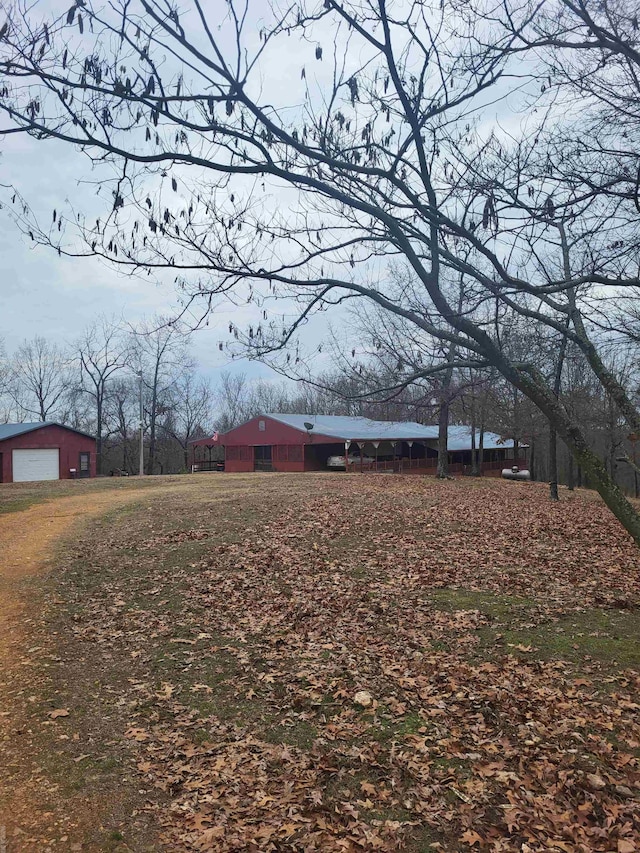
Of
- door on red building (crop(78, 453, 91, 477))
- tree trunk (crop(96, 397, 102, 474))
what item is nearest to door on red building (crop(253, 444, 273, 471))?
door on red building (crop(78, 453, 91, 477))

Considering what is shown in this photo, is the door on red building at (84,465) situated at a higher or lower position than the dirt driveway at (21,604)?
higher

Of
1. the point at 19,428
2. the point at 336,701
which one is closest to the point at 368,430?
the point at 19,428

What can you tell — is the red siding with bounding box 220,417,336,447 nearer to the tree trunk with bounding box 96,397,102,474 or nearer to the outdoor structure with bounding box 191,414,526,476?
the outdoor structure with bounding box 191,414,526,476

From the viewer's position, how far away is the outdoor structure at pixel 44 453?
33.6 m

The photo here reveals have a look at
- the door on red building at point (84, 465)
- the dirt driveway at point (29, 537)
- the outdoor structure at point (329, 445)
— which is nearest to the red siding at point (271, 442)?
→ the outdoor structure at point (329, 445)

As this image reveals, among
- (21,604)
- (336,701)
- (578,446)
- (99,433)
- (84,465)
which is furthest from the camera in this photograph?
(99,433)

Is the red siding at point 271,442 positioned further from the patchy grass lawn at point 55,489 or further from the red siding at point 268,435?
the patchy grass lawn at point 55,489

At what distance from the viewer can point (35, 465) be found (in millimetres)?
34844

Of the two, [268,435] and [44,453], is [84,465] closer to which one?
[44,453]

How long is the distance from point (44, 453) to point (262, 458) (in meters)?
13.3

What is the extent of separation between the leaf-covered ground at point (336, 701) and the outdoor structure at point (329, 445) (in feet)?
80.9

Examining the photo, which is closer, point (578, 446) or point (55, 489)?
point (578, 446)

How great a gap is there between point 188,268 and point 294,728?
150 inches

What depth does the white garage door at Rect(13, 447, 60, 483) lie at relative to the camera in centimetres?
3397
